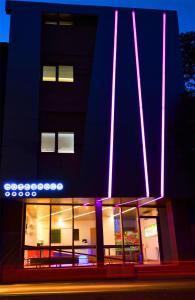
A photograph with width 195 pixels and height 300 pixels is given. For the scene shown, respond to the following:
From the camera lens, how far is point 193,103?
775 inches

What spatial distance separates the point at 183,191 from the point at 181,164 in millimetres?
1533

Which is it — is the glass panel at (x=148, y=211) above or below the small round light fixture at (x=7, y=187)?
below

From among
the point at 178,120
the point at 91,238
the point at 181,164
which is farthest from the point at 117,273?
the point at 178,120

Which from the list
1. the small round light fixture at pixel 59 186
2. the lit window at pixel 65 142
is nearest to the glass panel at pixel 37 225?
the small round light fixture at pixel 59 186

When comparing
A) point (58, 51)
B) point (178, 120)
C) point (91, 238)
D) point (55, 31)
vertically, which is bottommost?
point (91, 238)

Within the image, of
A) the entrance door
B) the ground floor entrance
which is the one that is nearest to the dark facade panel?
the ground floor entrance

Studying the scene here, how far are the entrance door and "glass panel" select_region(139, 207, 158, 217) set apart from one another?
0.82 feet

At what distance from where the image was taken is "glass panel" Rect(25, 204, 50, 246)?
19125 millimetres

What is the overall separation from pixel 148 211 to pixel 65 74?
Result: 9767 mm

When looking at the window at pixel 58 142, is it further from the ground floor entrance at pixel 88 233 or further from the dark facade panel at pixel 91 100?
the ground floor entrance at pixel 88 233

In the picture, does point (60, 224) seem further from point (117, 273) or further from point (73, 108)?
point (73, 108)

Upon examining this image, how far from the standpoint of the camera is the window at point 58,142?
63.9 ft

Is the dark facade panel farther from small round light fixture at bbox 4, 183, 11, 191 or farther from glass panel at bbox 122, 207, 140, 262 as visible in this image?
glass panel at bbox 122, 207, 140, 262

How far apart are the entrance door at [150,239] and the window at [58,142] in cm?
625
